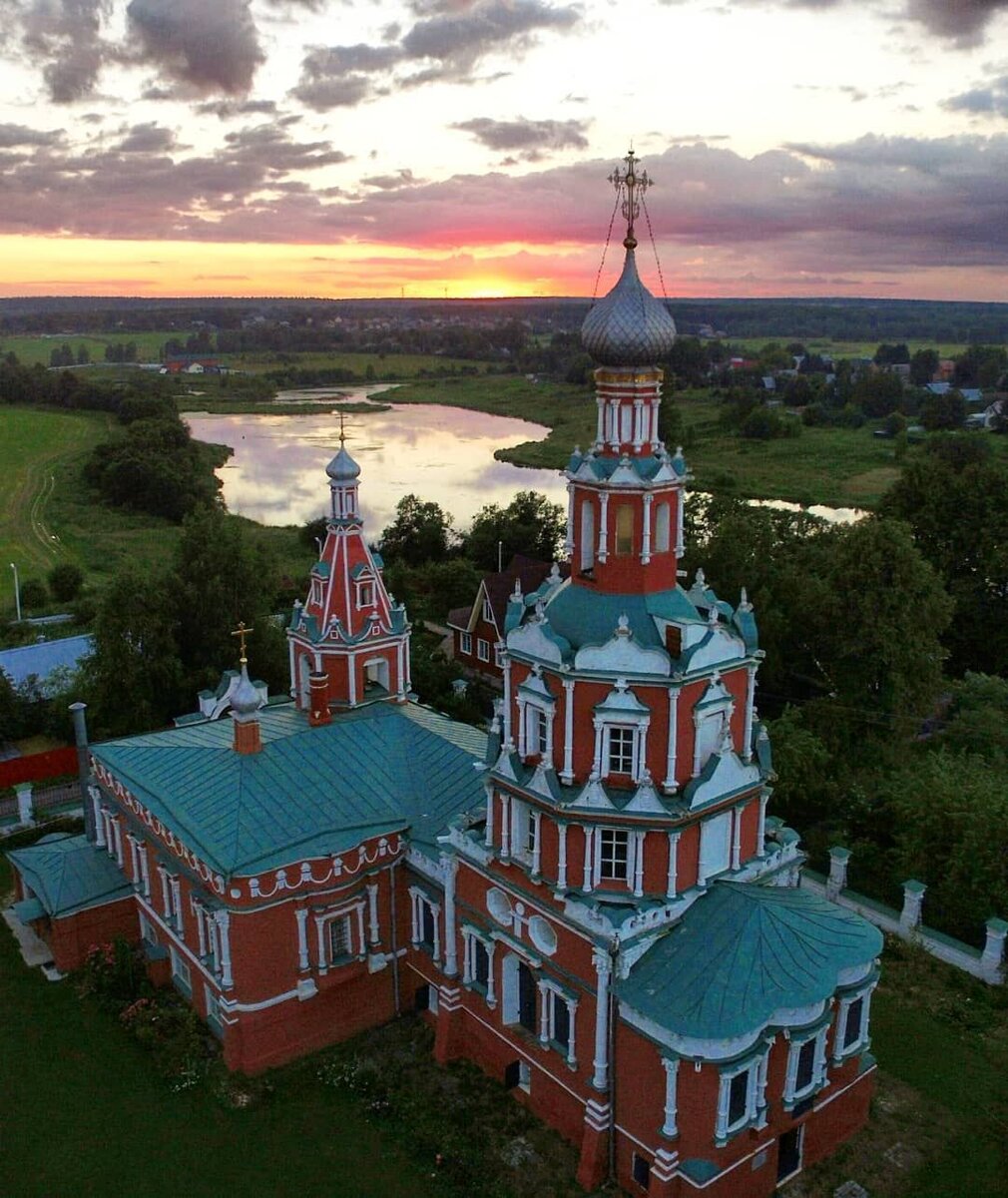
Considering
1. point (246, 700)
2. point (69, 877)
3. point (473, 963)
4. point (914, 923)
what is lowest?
point (914, 923)

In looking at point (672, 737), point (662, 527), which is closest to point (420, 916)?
point (672, 737)

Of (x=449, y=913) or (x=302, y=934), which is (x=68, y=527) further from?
(x=449, y=913)

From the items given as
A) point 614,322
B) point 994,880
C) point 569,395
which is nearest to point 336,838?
point 614,322

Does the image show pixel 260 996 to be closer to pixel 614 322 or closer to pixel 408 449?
pixel 614 322

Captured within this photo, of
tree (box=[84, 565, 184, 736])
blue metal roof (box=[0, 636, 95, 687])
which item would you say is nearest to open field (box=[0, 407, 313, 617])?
blue metal roof (box=[0, 636, 95, 687])

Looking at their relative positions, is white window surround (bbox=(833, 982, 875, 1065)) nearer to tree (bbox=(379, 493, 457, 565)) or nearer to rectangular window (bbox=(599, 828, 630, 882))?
rectangular window (bbox=(599, 828, 630, 882))

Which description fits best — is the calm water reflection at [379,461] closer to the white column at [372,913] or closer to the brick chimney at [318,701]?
the brick chimney at [318,701]

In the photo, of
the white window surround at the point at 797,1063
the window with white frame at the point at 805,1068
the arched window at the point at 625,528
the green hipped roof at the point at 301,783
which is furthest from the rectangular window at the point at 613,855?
the arched window at the point at 625,528
